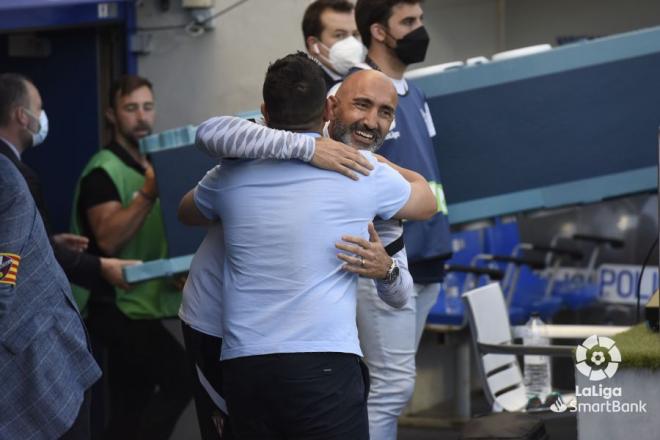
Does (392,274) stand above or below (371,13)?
below

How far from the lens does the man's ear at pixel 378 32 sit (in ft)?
18.0

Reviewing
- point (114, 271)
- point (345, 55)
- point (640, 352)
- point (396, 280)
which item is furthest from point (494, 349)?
point (396, 280)

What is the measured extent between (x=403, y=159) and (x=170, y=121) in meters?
Result: 2.76

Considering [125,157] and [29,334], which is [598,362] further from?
[125,157]

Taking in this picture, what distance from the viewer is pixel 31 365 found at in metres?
4.23

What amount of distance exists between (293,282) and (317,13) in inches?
112

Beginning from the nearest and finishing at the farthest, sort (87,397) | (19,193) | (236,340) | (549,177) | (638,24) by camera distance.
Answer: (236,340)
(19,193)
(87,397)
(549,177)
(638,24)

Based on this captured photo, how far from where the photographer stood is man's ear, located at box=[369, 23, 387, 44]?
18.0 ft

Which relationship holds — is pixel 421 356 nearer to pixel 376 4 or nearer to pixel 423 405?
pixel 423 405

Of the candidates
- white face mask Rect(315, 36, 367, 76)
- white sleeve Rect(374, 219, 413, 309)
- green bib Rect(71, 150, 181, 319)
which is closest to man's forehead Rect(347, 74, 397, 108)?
white sleeve Rect(374, 219, 413, 309)

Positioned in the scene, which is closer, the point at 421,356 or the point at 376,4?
the point at 376,4

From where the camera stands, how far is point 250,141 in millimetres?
3895


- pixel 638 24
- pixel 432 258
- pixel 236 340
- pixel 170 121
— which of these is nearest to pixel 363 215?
pixel 236 340

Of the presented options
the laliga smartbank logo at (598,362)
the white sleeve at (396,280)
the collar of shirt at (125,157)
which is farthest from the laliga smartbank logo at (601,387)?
the collar of shirt at (125,157)
